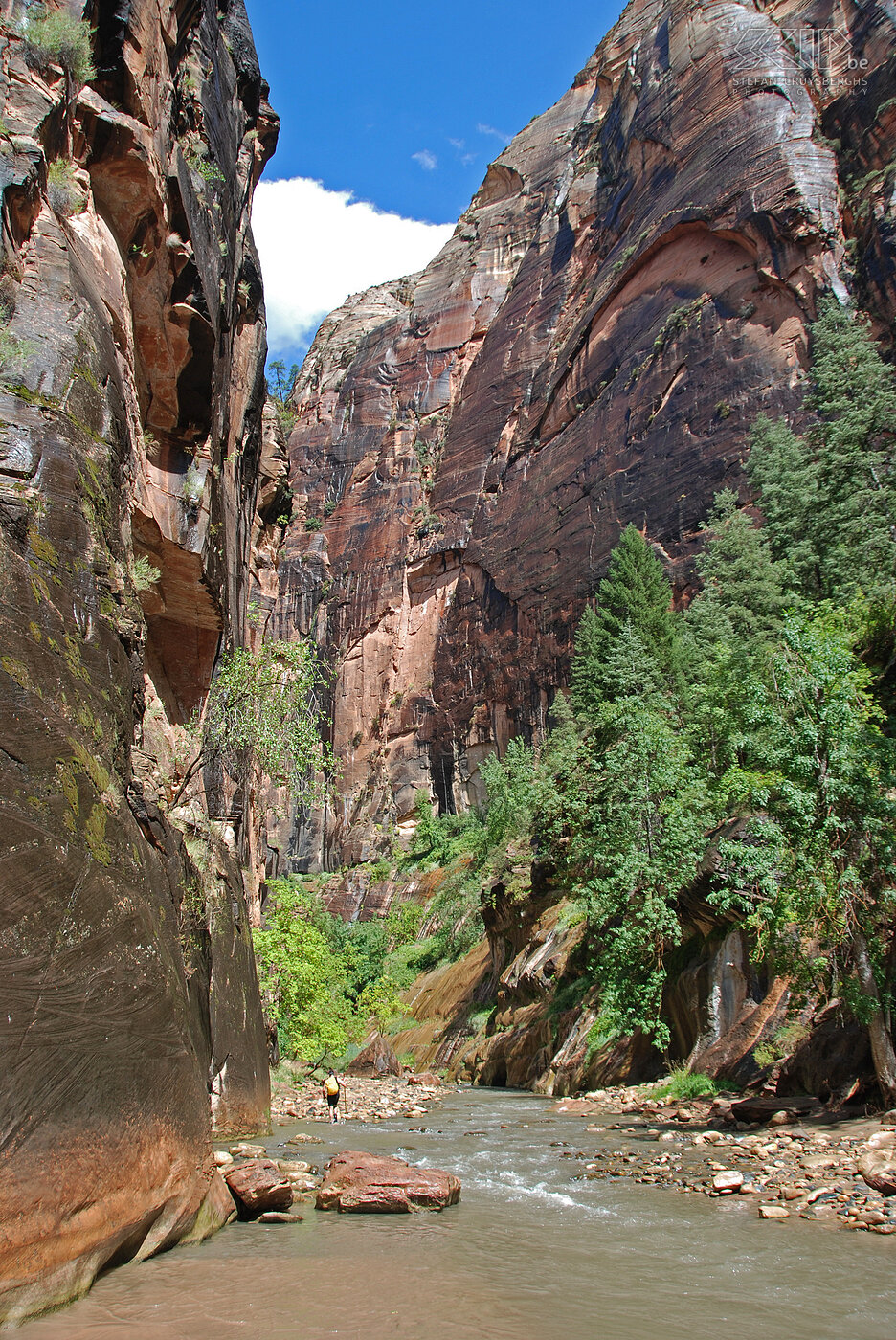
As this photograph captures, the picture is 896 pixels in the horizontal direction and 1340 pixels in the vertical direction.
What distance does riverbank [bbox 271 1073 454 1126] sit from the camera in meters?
17.8

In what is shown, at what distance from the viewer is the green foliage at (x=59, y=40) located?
9.41 metres

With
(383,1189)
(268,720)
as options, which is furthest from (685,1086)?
(268,720)

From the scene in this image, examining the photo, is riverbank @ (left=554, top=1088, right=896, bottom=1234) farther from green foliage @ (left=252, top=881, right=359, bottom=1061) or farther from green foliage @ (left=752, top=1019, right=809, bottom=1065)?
green foliage @ (left=252, top=881, right=359, bottom=1061)

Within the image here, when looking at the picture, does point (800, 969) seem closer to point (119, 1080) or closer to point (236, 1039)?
point (236, 1039)

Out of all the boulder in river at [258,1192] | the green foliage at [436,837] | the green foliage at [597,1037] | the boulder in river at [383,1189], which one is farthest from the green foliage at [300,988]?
the green foliage at [436,837]

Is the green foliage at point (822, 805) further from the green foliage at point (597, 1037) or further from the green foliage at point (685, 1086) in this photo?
the green foliage at point (597, 1037)

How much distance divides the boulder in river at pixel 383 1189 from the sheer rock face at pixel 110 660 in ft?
5.05

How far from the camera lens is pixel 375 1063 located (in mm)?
29969

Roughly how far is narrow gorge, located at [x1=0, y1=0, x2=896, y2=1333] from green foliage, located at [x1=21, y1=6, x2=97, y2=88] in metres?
0.07

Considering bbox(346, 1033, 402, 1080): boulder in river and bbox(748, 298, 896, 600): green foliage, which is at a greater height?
bbox(748, 298, 896, 600): green foliage

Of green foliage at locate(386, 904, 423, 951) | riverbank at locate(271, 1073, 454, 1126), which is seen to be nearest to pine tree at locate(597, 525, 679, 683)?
riverbank at locate(271, 1073, 454, 1126)

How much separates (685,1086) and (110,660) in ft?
43.8

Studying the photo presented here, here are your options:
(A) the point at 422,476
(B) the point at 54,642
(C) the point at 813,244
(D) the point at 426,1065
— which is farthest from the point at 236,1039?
(A) the point at 422,476

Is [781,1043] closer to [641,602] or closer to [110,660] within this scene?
[110,660]
